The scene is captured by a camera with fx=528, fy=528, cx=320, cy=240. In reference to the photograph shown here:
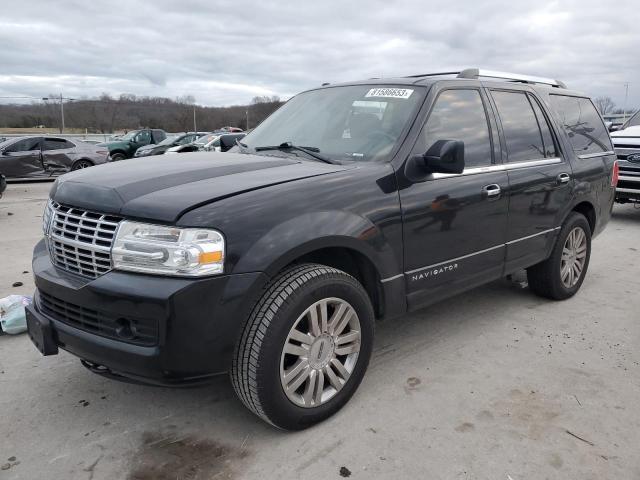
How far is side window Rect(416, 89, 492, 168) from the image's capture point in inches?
131

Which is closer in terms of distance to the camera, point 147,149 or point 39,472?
point 39,472

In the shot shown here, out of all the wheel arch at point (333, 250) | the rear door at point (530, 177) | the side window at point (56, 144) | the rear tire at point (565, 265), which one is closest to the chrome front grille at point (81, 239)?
the wheel arch at point (333, 250)

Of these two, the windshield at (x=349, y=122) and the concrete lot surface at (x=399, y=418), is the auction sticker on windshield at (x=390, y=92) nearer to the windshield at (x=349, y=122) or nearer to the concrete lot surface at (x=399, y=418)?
the windshield at (x=349, y=122)

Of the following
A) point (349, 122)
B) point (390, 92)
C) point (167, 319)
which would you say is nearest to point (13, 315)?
point (167, 319)

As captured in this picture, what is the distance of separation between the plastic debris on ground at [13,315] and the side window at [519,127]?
A: 12.1ft

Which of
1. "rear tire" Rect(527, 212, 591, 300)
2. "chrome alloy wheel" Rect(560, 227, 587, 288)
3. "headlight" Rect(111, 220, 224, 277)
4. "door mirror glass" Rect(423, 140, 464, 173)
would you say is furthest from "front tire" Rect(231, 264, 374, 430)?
"chrome alloy wheel" Rect(560, 227, 587, 288)

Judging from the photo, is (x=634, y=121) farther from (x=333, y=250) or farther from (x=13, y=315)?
(x=13, y=315)

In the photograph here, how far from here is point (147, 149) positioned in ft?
67.0

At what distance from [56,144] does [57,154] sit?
0.38 metres

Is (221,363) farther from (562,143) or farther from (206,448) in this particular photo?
(562,143)

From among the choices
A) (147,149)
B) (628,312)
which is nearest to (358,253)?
(628,312)

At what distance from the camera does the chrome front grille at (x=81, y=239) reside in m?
2.40

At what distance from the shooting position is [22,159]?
14.3 meters

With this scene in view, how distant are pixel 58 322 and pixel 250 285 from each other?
1.01 m
